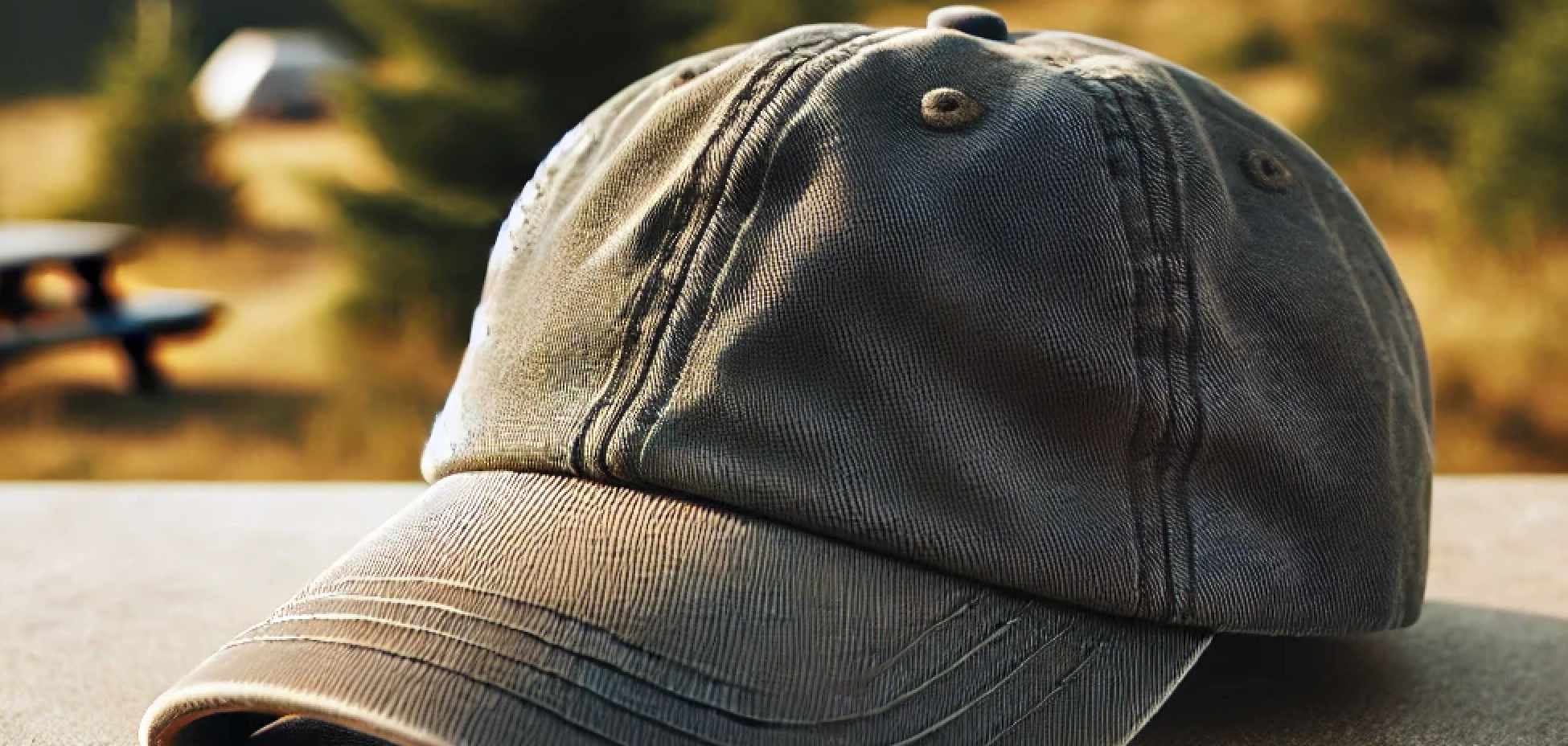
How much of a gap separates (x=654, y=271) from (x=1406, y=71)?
4121 millimetres

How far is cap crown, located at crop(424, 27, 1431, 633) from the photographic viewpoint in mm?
625

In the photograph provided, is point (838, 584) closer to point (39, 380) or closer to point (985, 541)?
point (985, 541)

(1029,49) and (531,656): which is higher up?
(1029,49)

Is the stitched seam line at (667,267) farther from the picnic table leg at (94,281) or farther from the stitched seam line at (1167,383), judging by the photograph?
the picnic table leg at (94,281)

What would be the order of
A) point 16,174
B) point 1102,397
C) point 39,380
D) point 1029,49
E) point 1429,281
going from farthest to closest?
point 16,174 < point 39,380 < point 1429,281 < point 1029,49 < point 1102,397

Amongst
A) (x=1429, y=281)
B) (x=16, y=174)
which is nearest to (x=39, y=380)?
(x=16, y=174)

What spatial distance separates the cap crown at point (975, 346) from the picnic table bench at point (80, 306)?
3.22 meters

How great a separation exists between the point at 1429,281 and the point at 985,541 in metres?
3.73

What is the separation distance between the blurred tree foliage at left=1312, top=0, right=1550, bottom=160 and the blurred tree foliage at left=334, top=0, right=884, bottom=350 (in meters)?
1.89

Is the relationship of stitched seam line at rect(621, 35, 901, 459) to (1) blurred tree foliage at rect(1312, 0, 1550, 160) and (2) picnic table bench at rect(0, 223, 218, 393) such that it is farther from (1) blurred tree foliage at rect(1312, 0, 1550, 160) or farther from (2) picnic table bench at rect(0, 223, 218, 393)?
(1) blurred tree foliage at rect(1312, 0, 1550, 160)

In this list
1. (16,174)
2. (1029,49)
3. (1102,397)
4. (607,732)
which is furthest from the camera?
(16,174)

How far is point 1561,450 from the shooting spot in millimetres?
3391

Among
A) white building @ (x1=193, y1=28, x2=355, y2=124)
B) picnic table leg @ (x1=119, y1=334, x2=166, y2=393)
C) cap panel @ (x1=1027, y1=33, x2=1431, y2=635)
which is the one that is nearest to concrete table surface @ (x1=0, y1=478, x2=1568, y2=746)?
cap panel @ (x1=1027, y1=33, x2=1431, y2=635)

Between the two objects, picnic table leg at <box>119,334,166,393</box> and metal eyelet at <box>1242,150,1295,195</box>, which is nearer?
metal eyelet at <box>1242,150,1295,195</box>
